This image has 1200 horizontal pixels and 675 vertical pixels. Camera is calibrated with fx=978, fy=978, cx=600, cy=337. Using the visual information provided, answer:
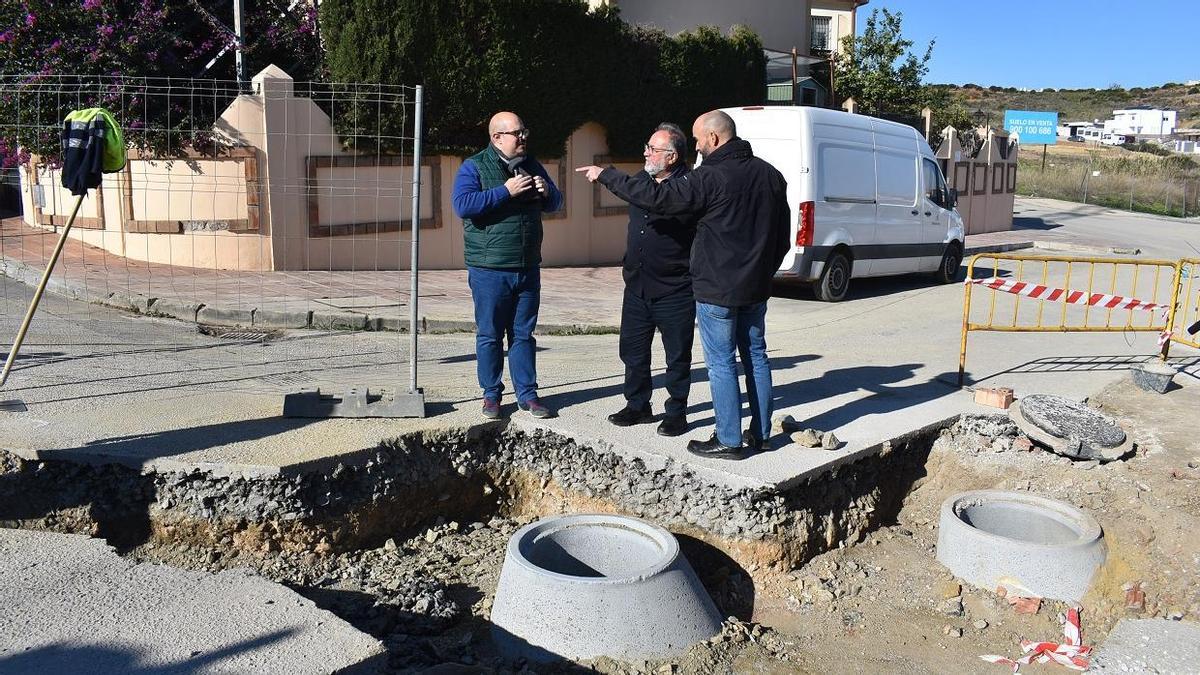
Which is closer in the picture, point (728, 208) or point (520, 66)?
point (728, 208)

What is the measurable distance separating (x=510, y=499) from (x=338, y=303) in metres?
4.79

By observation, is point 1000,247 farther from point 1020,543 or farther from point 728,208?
point 728,208

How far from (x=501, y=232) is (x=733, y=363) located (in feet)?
4.84

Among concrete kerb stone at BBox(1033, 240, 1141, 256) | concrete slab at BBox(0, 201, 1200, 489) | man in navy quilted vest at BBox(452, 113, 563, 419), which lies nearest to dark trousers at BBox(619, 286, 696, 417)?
concrete slab at BBox(0, 201, 1200, 489)

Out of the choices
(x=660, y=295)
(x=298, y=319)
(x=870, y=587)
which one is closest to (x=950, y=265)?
(x=298, y=319)

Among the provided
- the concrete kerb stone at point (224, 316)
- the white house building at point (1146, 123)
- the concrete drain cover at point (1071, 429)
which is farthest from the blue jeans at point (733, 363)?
the white house building at point (1146, 123)

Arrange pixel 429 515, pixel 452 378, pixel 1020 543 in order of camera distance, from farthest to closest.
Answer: pixel 452 378 → pixel 429 515 → pixel 1020 543

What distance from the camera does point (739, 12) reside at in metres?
21.8

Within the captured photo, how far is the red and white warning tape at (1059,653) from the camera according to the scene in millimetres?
4496

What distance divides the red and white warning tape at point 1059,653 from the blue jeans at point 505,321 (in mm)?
2899

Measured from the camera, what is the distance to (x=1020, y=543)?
193 inches

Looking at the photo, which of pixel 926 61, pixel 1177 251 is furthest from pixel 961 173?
pixel 1177 251

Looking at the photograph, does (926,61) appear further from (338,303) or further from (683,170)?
(683,170)

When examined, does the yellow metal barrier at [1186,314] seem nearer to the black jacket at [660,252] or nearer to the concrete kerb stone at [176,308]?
the black jacket at [660,252]
